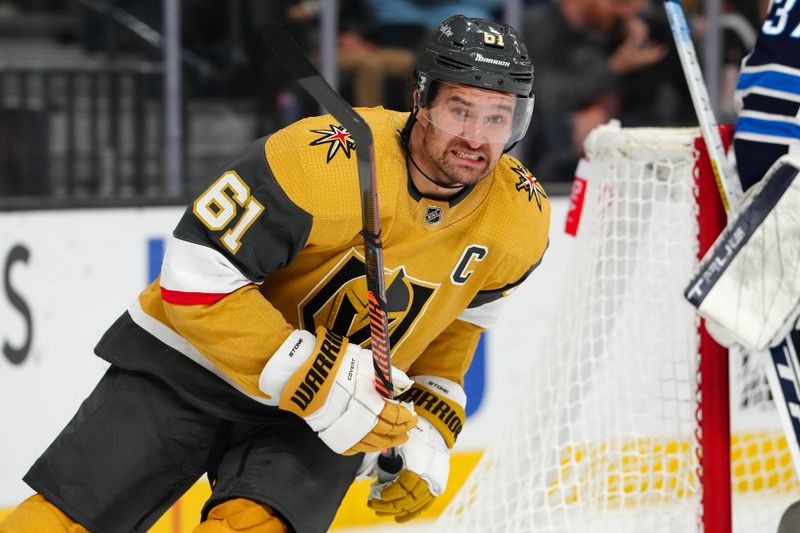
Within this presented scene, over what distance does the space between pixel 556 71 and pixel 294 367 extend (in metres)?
2.76

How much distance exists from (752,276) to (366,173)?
774mm

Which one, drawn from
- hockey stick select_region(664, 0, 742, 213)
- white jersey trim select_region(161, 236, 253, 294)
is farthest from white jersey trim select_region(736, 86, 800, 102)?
white jersey trim select_region(161, 236, 253, 294)

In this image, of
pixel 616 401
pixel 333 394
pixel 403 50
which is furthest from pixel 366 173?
pixel 403 50

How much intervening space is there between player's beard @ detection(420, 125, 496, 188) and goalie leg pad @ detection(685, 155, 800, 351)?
0.47 m

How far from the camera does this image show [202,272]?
172cm

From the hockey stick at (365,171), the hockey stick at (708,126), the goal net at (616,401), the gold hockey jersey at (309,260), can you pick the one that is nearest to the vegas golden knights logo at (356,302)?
the gold hockey jersey at (309,260)

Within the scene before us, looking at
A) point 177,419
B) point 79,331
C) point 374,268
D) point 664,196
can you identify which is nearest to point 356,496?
point 79,331

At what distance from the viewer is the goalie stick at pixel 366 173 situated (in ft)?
5.20

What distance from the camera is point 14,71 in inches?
143

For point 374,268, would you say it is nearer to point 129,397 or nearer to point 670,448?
point 129,397

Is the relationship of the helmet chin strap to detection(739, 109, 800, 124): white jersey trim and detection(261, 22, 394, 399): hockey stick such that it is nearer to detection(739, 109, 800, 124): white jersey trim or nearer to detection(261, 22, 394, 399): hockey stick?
detection(261, 22, 394, 399): hockey stick

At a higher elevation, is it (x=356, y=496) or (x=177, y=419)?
(x=177, y=419)

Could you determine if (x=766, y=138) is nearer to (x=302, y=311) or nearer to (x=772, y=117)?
(x=772, y=117)

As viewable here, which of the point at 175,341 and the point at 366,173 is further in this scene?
the point at 175,341
